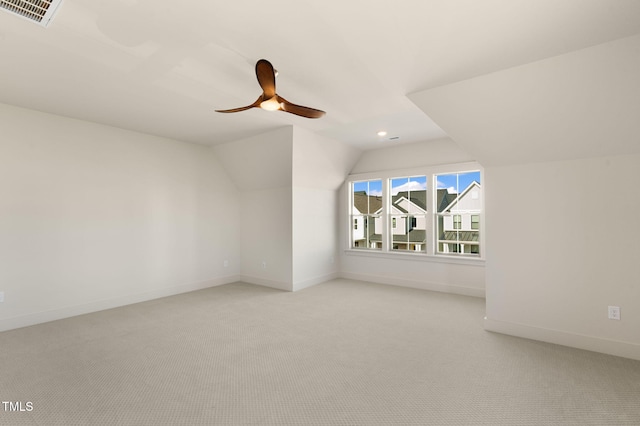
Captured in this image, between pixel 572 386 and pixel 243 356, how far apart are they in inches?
107

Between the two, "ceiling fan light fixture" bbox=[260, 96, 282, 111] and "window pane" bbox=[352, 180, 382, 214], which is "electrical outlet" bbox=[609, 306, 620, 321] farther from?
"window pane" bbox=[352, 180, 382, 214]

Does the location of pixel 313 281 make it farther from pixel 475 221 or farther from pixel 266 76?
pixel 266 76

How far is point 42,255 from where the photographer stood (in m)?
3.82

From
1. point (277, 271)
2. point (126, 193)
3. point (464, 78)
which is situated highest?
point (464, 78)

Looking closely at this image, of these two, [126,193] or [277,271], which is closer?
[126,193]

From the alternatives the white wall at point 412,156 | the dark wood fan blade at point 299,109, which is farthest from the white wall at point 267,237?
the dark wood fan blade at point 299,109

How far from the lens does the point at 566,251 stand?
3086 millimetres

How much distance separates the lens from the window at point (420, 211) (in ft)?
16.8

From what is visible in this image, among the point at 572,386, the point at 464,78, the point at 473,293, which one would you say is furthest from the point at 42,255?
the point at 473,293

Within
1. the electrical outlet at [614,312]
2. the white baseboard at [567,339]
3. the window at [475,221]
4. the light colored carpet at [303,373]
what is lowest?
the light colored carpet at [303,373]

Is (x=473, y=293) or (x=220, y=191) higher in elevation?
(x=220, y=191)

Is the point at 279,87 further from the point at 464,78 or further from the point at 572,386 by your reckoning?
the point at 572,386

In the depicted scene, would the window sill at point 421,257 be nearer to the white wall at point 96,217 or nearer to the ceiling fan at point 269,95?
the white wall at point 96,217

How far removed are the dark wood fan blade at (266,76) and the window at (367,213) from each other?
3973mm
